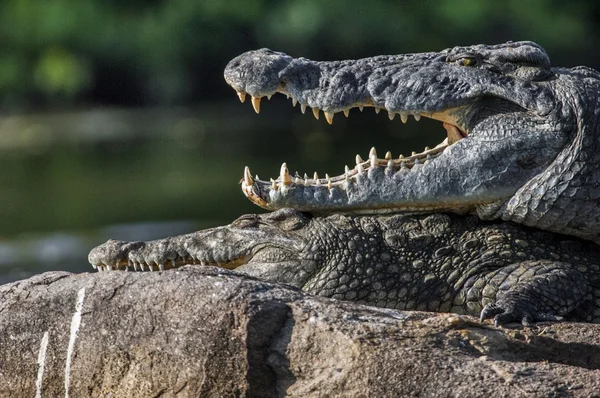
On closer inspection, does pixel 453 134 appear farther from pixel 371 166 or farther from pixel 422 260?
pixel 422 260

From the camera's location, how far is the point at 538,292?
15.2 feet

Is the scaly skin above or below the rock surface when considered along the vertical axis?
above

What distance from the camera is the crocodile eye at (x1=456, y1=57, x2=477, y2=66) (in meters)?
5.18

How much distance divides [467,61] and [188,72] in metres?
17.9

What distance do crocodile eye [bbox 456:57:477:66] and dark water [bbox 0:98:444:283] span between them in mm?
4738

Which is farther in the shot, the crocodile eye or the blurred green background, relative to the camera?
the blurred green background

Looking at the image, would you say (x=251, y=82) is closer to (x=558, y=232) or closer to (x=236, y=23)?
(x=558, y=232)

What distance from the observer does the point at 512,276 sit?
483 cm

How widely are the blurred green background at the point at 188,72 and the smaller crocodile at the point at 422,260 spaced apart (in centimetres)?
955

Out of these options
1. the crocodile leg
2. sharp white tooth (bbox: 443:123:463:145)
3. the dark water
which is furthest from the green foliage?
the crocodile leg

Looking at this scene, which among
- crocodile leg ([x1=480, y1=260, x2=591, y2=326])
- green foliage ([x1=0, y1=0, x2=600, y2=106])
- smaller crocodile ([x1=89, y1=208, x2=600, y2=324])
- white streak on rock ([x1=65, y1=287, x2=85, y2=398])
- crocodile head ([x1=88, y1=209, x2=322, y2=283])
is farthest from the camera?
green foliage ([x1=0, y1=0, x2=600, y2=106])

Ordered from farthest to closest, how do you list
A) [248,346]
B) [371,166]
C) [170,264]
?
[170,264] → [371,166] → [248,346]

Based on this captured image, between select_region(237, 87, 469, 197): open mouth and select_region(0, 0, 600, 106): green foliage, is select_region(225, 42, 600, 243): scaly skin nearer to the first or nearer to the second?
select_region(237, 87, 469, 197): open mouth

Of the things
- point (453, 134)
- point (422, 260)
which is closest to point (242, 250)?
point (422, 260)
